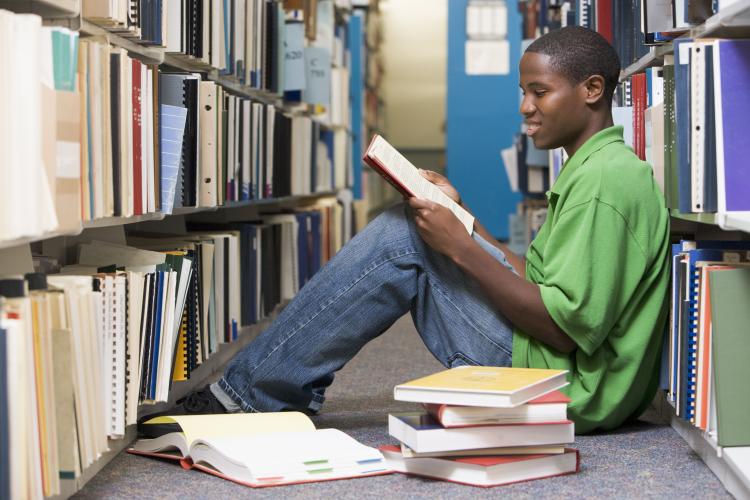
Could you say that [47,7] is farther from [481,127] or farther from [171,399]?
[481,127]

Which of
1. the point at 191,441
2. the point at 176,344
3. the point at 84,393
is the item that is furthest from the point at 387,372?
the point at 84,393

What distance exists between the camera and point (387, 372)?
2.76m

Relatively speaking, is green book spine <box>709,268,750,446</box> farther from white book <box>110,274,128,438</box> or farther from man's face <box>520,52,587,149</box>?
white book <box>110,274,128,438</box>

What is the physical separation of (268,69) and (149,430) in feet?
5.70

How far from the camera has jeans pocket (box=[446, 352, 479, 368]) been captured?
1.83 meters

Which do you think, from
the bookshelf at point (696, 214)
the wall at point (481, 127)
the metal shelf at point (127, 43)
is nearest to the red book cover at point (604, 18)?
the bookshelf at point (696, 214)

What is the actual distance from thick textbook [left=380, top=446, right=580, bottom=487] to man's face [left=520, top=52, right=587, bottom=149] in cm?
60

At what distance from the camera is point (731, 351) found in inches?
60.8

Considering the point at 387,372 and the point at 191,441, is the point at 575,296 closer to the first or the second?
the point at 191,441

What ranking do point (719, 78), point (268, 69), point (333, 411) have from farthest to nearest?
point (268, 69), point (333, 411), point (719, 78)

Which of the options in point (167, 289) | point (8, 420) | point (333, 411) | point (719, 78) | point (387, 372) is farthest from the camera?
point (387, 372)

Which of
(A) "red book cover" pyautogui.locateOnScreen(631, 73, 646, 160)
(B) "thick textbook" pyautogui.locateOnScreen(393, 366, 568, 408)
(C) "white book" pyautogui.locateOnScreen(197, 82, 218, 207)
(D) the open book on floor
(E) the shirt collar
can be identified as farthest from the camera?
(C) "white book" pyautogui.locateOnScreen(197, 82, 218, 207)

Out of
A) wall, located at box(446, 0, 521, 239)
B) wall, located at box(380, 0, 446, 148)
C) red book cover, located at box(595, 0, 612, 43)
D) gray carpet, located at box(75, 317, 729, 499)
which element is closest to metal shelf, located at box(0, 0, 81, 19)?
gray carpet, located at box(75, 317, 729, 499)

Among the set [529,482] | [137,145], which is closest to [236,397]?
[137,145]
